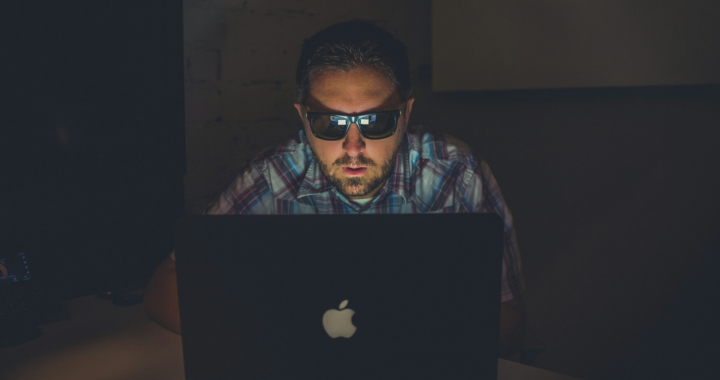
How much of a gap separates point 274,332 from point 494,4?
1375 mm

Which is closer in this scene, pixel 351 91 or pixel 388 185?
pixel 351 91

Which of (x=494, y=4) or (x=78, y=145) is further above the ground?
(x=494, y=4)

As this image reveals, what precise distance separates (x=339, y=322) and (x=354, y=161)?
0.66 m

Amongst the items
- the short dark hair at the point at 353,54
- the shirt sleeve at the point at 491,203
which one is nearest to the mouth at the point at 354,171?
the short dark hair at the point at 353,54

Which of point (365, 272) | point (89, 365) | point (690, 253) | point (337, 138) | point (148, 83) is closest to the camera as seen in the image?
point (365, 272)

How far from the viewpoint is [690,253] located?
160 cm

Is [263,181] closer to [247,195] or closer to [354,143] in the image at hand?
[247,195]

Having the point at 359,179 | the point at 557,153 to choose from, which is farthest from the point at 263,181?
the point at 557,153

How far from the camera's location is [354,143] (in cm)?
127

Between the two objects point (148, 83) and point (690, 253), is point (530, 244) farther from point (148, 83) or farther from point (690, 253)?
point (148, 83)

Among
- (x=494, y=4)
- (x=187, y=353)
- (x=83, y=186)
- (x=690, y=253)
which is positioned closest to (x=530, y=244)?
(x=690, y=253)

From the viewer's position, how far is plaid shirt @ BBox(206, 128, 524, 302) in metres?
1.49

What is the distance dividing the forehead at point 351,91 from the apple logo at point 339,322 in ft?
2.30

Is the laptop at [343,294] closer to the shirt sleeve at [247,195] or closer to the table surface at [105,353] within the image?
the table surface at [105,353]
